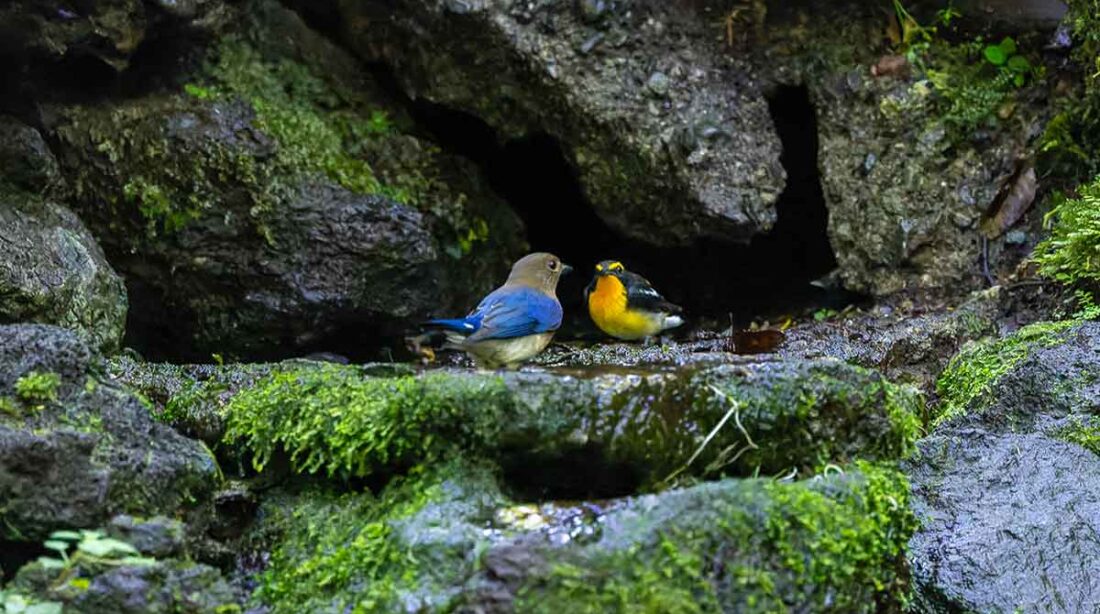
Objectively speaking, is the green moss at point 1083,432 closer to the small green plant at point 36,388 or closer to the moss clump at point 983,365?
the moss clump at point 983,365

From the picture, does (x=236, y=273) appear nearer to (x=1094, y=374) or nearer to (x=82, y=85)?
(x=82, y=85)

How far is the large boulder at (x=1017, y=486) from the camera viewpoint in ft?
14.5

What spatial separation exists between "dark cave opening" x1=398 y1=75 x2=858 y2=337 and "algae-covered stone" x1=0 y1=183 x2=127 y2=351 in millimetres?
2352

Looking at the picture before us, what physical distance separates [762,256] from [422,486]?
198 inches

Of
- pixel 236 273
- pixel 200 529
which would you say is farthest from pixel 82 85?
pixel 200 529

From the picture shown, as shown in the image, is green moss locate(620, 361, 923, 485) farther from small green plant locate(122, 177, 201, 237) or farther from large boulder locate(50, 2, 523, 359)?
small green plant locate(122, 177, 201, 237)

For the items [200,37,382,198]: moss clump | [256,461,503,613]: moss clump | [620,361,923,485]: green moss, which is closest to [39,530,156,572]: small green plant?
[256,461,503,613]: moss clump

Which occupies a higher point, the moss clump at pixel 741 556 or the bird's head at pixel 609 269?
the bird's head at pixel 609 269

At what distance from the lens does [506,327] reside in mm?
5242

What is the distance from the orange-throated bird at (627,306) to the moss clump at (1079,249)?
77.3 inches

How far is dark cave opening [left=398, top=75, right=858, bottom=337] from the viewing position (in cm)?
790

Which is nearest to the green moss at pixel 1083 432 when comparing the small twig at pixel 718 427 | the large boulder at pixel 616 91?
the small twig at pixel 718 427

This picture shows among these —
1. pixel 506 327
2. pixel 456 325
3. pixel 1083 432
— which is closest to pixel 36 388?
pixel 456 325

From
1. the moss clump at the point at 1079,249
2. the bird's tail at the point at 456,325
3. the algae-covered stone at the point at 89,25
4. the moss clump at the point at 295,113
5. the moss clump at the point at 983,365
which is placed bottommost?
the moss clump at the point at 983,365
